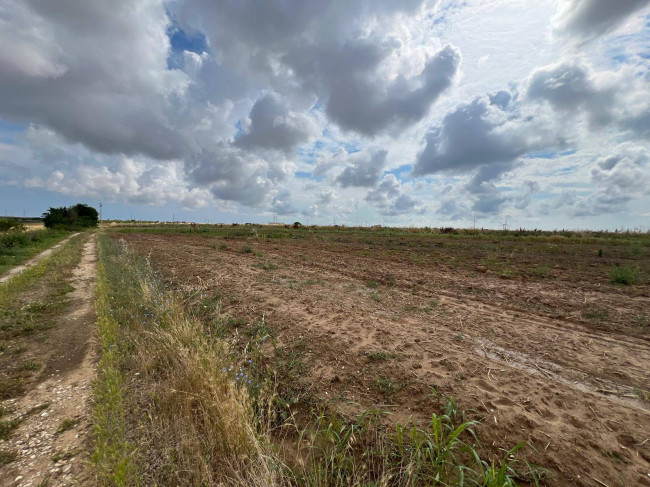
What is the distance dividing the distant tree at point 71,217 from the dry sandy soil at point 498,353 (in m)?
71.0

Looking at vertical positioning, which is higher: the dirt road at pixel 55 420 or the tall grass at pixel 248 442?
the tall grass at pixel 248 442

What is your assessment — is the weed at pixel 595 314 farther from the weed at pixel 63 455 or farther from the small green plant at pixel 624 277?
the weed at pixel 63 455

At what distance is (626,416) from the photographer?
2.95 metres

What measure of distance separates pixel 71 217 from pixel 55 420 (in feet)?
265

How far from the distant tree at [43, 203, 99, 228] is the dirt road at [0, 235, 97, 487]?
68.4 m

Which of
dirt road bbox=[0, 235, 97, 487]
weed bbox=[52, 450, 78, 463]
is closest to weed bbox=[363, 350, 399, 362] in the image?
dirt road bbox=[0, 235, 97, 487]

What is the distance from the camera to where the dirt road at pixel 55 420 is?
2.67 metres

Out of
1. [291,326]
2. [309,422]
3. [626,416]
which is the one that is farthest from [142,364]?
[626,416]

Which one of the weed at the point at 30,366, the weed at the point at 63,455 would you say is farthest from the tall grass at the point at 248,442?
the weed at the point at 30,366

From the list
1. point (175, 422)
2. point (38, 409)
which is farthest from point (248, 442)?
point (38, 409)

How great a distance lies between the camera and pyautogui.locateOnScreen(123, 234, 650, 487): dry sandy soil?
8.82 feet

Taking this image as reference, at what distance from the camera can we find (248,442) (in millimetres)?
2643

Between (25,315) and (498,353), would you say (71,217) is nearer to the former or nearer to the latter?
(25,315)

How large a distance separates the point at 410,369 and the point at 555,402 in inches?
61.8
